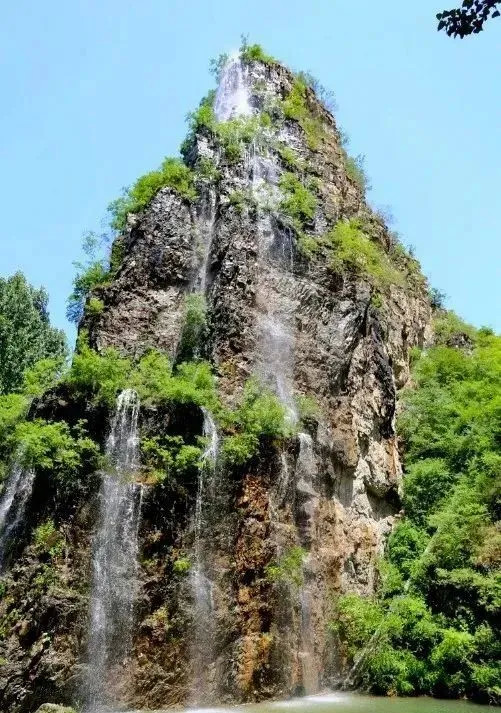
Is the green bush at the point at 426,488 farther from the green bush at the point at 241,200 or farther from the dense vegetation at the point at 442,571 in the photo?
the green bush at the point at 241,200

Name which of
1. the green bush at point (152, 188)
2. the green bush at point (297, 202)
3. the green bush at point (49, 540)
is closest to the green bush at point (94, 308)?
the green bush at point (152, 188)

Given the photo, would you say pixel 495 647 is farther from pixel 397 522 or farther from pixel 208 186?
pixel 208 186

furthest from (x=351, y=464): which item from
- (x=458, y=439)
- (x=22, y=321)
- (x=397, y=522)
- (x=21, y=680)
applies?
(x=22, y=321)

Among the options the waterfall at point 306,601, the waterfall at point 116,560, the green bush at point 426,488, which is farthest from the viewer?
the green bush at point 426,488

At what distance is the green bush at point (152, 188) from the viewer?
2339 cm

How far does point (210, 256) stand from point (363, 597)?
11.5m

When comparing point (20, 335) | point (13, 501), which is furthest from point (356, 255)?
point (20, 335)

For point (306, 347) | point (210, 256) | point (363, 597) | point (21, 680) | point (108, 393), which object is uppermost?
point (210, 256)

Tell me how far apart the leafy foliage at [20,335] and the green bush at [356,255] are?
45.6 ft

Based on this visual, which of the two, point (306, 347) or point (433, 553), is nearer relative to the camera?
point (433, 553)

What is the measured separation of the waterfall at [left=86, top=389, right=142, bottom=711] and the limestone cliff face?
0.81 feet

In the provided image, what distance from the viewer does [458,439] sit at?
20734 mm

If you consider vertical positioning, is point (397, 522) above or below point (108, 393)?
below

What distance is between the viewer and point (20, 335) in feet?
94.5
